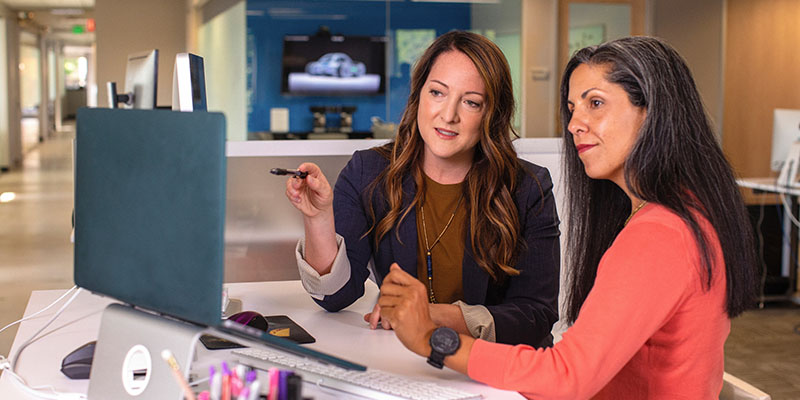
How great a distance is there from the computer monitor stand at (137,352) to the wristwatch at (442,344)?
397 mm

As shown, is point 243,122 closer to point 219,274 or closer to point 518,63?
point 518,63

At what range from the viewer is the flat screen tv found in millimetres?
8406

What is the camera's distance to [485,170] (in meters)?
1.99

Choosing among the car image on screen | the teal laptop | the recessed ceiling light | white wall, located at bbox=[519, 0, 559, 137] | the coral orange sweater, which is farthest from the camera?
the recessed ceiling light

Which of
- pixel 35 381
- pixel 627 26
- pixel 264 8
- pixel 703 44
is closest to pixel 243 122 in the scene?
pixel 264 8

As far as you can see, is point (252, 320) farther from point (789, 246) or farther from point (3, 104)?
point (3, 104)

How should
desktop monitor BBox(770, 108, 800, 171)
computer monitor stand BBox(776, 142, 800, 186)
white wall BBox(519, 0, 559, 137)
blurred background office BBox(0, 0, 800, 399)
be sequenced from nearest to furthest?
computer monitor stand BBox(776, 142, 800, 186)
desktop monitor BBox(770, 108, 800, 171)
blurred background office BBox(0, 0, 800, 399)
white wall BBox(519, 0, 559, 137)

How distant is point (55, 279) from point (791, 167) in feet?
17.0

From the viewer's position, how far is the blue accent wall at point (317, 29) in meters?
8.33

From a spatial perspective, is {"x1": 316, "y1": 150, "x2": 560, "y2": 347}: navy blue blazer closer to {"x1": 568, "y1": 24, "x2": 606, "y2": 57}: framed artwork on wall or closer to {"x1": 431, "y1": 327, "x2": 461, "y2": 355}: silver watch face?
{"x1": 431, "y1": 327, "x2": 461, "y2": 355}: silver watch face


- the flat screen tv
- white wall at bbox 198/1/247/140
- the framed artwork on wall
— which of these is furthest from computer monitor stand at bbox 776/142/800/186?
white wall at bbox 198/1/247/140

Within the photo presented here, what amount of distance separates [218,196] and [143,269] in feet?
0.72

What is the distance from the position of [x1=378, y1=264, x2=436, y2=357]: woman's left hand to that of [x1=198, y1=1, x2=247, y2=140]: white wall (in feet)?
23.5

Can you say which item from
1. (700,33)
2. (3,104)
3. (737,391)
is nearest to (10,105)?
(3,104)
